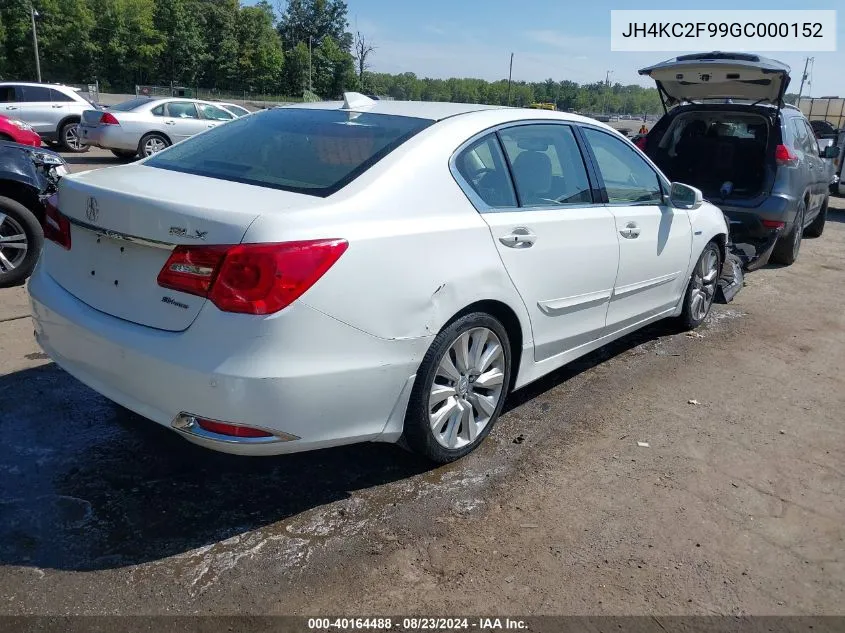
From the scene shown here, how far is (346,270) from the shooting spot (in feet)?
8.42

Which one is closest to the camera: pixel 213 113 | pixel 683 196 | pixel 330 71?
pixel 683 196

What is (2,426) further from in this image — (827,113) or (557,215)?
(827,113)

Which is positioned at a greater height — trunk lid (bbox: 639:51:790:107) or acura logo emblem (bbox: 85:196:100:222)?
trunk lid (bbox: 639:51:790:107)

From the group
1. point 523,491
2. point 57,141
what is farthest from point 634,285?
point 57,141

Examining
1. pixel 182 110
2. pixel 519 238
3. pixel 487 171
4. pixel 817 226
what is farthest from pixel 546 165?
pixel 182 110

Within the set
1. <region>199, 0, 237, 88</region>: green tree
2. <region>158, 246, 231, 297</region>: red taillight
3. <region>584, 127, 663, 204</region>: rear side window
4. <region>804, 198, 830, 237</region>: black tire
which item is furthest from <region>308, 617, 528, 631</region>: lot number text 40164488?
<region>199, 0, 237, 88</region>: green tree

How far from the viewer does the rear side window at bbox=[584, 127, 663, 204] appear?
13.7 ft

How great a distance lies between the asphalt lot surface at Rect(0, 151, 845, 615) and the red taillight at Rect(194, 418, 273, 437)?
18.6 inches

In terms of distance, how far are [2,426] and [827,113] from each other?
38975 mm

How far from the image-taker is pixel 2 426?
347 centimetres

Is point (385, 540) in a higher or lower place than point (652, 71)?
lower

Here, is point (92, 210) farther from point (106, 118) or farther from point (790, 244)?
point (106, 118)

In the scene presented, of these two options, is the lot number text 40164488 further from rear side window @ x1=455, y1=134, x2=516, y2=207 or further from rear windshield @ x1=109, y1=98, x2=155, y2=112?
rear windshield @ x1=109, y1=98, x2=155, y2=112

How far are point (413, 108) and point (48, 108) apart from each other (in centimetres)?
1545
